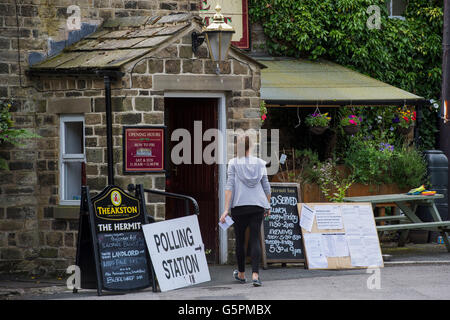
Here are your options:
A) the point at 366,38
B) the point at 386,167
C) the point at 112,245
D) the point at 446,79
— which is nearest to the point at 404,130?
the point at 446,79

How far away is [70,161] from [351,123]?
5.61 m

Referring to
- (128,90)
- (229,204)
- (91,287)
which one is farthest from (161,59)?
(91,287)

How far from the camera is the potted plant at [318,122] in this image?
1552cm

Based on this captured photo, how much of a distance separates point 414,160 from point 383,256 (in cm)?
282

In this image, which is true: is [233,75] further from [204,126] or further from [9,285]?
[9,285]

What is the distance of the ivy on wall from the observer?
16.9 metres

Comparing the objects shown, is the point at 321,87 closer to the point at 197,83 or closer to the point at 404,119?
the point at 404,119

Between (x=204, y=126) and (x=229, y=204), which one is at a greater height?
(x=204, y=126)

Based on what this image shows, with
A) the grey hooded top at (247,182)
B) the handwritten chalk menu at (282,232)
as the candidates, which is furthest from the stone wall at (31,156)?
the grey hooded top at (247,182)

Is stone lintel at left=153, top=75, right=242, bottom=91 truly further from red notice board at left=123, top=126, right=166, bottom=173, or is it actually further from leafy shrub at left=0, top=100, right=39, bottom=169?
leafy shrub at left=0, top=100, right=39, bottom=169

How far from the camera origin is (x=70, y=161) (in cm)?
1255

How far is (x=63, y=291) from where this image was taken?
10.9 m

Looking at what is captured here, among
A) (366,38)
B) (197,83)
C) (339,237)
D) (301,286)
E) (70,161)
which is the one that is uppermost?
(366,38)

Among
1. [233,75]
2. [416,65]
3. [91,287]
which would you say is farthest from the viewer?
[416,65]
